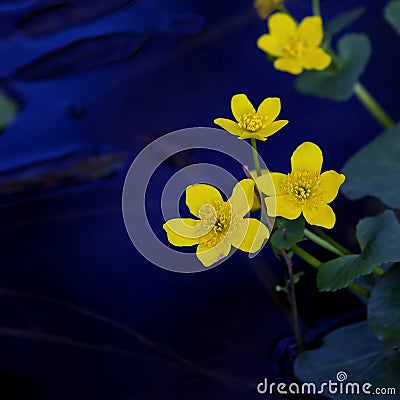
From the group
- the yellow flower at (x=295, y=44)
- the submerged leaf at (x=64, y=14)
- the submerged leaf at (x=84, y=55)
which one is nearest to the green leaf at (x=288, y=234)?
the yellow flower at (x=295, y=44)

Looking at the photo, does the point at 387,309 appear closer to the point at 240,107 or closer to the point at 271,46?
the point at 240,107

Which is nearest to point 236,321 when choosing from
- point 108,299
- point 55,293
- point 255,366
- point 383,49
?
point 255,366

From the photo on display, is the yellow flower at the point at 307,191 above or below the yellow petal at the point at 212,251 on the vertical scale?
above

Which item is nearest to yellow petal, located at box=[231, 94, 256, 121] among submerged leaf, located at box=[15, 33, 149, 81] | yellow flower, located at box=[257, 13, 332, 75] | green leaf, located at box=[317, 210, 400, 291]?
green leaf, located at box=[317, 210, 400, 291]

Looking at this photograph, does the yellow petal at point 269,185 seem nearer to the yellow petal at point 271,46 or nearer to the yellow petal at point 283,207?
the yellow petal at point 283,207

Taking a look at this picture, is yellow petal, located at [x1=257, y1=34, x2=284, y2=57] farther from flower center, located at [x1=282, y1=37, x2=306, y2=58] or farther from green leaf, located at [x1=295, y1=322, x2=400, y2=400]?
green leaf, located at [x1=295, y1=322, x2=400, y2=400]

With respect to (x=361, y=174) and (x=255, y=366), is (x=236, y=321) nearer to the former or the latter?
(x=255, y=366)
